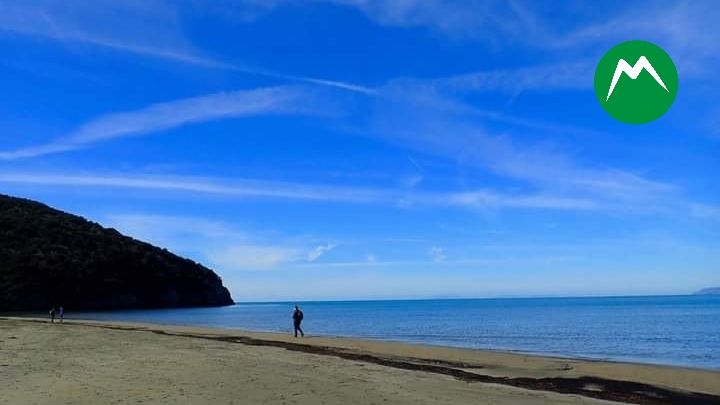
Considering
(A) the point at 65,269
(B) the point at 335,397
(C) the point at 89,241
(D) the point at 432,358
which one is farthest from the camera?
(C) the point at 89,241

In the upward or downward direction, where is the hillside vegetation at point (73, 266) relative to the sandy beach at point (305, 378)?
upward

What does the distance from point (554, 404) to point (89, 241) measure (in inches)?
5364

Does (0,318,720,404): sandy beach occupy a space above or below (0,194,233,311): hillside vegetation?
below

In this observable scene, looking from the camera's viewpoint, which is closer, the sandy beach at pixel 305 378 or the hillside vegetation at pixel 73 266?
the sandy beach at pixel 305 378

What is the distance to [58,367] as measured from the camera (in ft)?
57.8

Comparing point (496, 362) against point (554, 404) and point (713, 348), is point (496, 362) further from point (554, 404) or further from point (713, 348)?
point (713, 348)

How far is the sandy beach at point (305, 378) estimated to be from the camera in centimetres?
1395

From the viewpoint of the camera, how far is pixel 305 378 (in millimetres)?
17312

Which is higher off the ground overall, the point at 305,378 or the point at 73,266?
the point at 73,266

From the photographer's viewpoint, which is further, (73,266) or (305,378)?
(73,266)

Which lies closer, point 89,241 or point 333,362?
point 333,362

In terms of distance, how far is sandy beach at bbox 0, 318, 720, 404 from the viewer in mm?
13953

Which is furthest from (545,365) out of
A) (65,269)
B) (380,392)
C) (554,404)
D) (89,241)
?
(89,241)

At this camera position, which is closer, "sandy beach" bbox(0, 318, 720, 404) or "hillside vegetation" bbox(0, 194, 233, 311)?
"sandy beach" bbox(0, 318, 720, 404)
